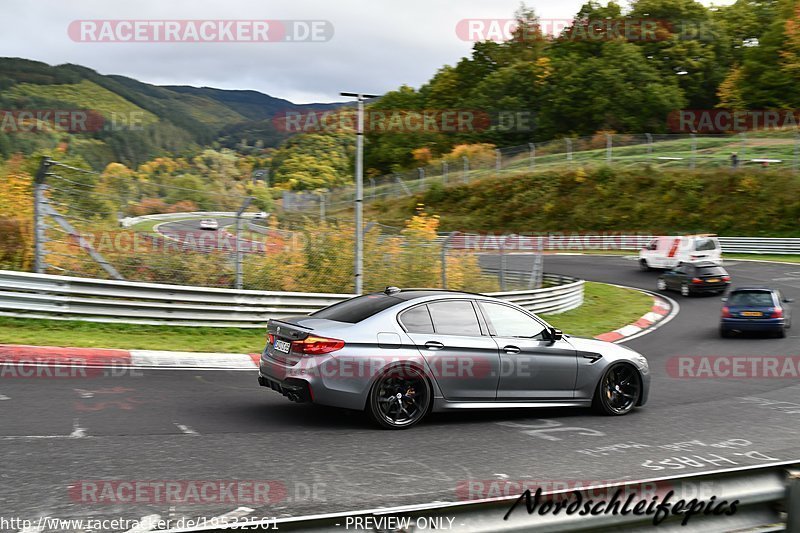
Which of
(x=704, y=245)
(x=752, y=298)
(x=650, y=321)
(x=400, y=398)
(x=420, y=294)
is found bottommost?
→ (x=650, y=321)

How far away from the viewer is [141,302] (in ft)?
48.4

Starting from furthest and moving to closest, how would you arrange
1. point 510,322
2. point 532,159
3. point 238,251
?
point 532,159 → point 238,251 → point 510,322

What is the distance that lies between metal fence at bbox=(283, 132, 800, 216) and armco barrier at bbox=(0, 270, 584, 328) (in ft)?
107

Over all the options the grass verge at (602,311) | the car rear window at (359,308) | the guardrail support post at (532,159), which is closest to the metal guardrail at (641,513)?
the car rear window at (359,308)

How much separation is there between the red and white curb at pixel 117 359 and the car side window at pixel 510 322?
15.6ft

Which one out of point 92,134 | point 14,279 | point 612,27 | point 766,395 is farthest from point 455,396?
point 92,134

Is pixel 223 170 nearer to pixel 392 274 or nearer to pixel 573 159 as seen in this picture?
pixel 573 159

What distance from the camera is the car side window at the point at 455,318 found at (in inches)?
347

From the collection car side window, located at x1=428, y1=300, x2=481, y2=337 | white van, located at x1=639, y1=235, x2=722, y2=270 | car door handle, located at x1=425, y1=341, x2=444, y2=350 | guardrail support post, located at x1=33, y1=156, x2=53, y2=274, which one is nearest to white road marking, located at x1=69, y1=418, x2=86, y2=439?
car door handle, located at x1=425, y1=341, x2=444, y2=350

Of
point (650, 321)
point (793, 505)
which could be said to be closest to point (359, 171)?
point (650, 321)

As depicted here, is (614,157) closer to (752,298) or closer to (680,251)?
(680,251)

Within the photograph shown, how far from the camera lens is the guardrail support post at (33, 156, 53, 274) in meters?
14.3

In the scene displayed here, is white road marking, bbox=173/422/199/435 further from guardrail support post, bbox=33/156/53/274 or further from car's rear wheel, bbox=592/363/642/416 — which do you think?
guardrail support post, bbox=33/156/53/274

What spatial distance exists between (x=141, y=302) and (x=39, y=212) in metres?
2.36
